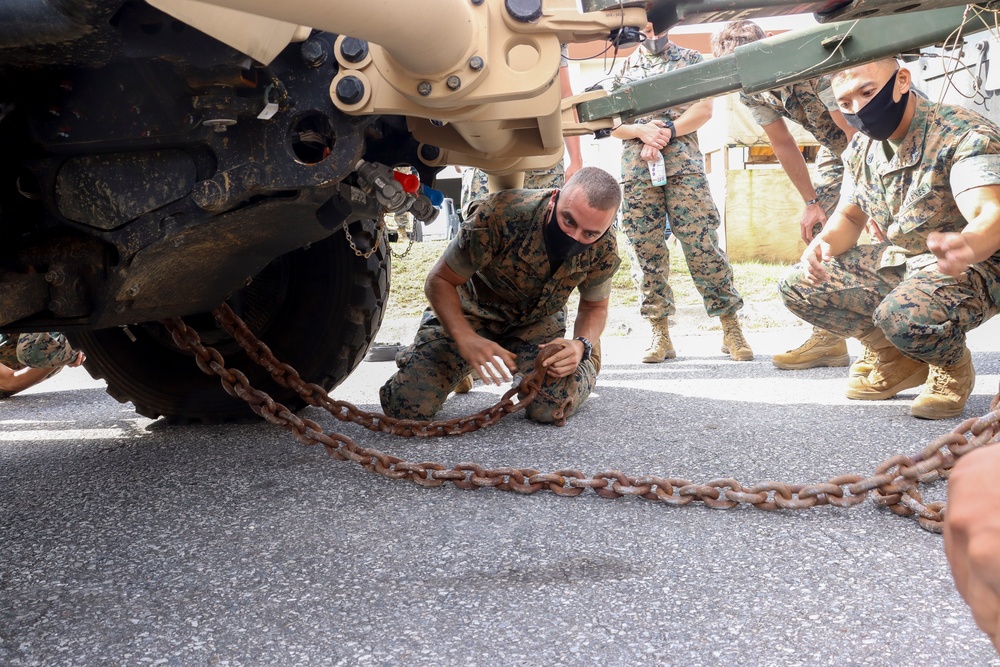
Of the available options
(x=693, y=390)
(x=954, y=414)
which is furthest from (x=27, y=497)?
(x=954, y=414)

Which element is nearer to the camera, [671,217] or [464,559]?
[464,559]

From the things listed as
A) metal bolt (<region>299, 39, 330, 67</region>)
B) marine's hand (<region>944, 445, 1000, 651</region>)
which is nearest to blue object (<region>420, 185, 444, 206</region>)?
metal bolt (<region>299, 39, 330, 67</region>)

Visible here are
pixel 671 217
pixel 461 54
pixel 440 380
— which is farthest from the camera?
pixel 671 217

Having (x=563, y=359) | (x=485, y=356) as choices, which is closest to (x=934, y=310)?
(x=563, y=359)

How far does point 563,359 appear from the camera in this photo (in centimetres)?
315

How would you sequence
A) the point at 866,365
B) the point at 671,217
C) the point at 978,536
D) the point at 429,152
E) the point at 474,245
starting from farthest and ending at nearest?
1. the point at 671,217
2. the point at 866,365
3. the point at 474,245
4. the point at 429,152
5. the point at 978,536

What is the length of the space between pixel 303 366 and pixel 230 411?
338 millimetres

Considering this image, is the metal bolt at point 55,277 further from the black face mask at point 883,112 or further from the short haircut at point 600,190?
the black face mask at point 883,112

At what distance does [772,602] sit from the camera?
63.1 inches

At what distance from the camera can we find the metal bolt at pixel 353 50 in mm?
1766

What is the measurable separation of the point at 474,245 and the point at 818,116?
2.18m

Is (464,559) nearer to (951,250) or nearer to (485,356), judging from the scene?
(485,356)

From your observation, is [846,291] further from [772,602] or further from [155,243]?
[155,243]

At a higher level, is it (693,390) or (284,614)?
(284,614)
